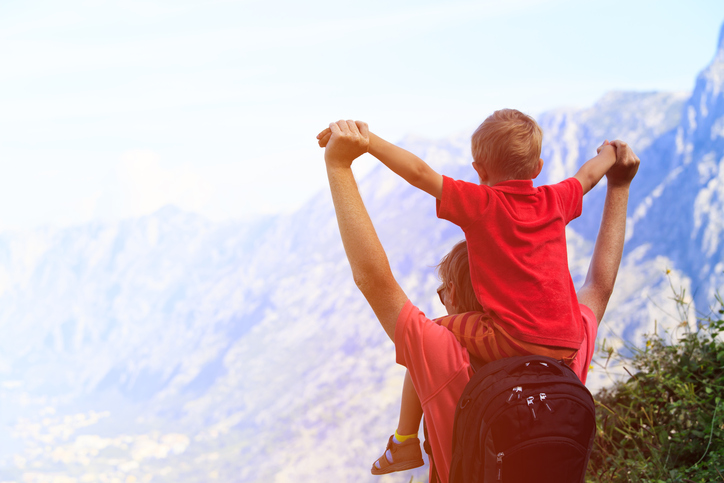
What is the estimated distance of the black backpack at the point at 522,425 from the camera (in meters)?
1.04

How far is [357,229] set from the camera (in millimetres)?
1162

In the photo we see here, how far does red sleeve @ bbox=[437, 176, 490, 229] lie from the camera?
1090 millimetres

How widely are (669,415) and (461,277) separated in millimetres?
1674

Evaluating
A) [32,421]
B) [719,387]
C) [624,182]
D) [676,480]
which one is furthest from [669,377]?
[32,421]

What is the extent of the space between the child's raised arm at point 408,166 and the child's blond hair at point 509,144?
8.6 inches

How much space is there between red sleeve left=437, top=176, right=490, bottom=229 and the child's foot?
64 cm

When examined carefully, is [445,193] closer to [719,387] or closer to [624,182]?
[624,182]

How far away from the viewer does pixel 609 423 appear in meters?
2.48

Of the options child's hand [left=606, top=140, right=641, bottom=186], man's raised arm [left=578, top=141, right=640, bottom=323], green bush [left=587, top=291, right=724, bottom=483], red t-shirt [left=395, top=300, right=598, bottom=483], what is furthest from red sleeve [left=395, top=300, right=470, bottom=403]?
green bush [left=587, top=291, right=724, bottom=483]

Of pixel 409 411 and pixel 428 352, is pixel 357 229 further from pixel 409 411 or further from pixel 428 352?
pixel 409 411

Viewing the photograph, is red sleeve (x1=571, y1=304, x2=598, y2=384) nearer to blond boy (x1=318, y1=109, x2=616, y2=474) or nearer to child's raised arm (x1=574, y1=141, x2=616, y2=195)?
blond boy (x1=318, y1=109, x2=616, y2=474)

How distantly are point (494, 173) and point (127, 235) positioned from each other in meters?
123

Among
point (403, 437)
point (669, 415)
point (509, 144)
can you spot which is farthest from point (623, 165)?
point (669, 415)

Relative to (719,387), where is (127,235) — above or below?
above
